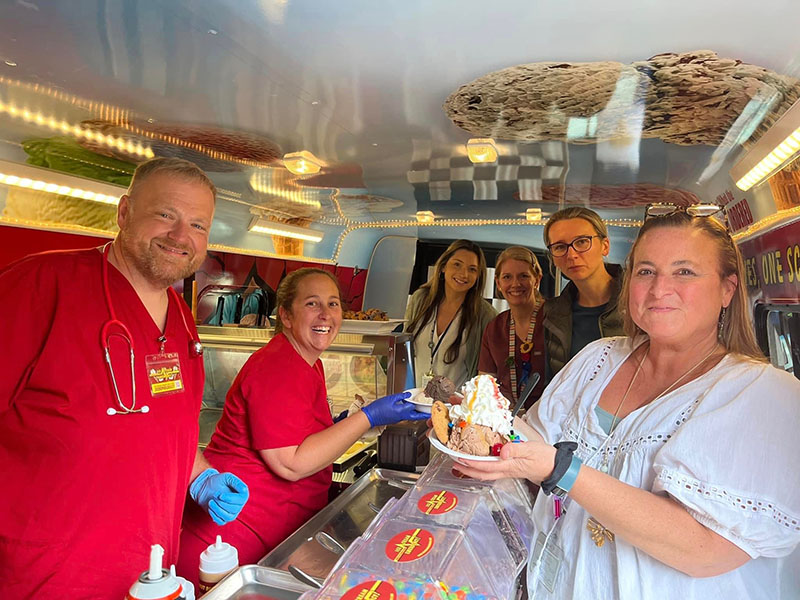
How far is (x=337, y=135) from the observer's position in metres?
3.16

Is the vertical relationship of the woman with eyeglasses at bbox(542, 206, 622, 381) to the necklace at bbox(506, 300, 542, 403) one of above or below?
above

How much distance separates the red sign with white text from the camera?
220 cm

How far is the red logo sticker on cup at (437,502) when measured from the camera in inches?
60.9

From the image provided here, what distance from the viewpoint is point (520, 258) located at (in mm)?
4402

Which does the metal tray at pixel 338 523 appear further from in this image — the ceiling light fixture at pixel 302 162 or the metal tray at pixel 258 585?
the ceiling light fixture at pixel 302 162

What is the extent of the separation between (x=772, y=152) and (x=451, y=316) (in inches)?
105

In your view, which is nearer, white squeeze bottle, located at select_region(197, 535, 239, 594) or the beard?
white squeeze bottle, located at select_region(197, 535, 239, 594)

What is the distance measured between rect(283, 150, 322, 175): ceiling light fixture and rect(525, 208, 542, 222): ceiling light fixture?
6.27 ft

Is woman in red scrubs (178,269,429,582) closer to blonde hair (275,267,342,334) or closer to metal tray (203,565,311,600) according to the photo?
blonde hair (275,267,342,334)

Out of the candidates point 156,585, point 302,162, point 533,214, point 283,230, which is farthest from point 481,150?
point 283,230

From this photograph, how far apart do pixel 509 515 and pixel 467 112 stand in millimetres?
1998

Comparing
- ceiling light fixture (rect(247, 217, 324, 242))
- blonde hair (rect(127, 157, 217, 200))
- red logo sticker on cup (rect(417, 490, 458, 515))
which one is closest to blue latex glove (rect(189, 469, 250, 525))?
red logo sticker on cup (rect(417, 490, 458, 515))

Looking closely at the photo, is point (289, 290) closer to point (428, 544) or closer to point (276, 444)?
point (276, 444)

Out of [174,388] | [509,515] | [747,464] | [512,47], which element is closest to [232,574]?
[174,388]
